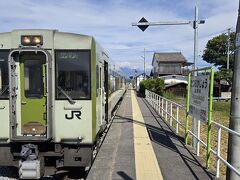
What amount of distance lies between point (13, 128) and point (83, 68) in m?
1.83

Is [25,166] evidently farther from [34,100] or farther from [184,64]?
[184,64]

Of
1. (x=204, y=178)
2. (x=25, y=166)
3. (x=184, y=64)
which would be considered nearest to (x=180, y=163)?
(x=204, y=178)

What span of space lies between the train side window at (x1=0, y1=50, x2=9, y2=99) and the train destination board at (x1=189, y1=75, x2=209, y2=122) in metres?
4.21

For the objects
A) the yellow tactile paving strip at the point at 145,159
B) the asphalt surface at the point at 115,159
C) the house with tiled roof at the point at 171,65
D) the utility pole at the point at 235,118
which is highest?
the house with tiled roof at the point at 171,65

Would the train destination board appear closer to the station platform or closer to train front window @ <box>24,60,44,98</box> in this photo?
the station platform

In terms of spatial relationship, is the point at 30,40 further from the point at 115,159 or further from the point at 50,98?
the point at 115,159

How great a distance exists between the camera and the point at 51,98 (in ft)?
21.2

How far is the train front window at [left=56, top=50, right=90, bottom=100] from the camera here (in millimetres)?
6516

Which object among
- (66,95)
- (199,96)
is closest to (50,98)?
(66,95)

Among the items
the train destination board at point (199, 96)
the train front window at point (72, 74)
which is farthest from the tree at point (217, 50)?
the train front window at point (72, 74)

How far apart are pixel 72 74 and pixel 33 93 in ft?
A: 2.89

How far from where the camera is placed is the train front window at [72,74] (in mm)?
6516

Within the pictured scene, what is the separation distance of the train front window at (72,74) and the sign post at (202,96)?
2.57 meters

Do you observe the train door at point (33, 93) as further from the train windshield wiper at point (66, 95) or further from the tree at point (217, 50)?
the tree at point (217, 50)
